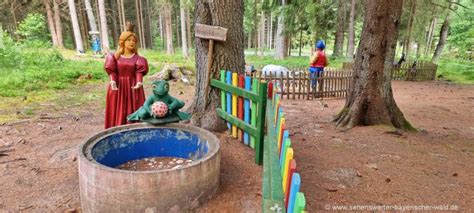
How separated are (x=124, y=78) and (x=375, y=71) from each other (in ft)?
13.9

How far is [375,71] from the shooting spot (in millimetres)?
5289

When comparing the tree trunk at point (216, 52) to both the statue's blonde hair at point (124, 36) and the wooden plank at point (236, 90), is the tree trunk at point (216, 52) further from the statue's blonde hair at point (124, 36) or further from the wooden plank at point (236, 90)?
the statue's blonde hair at point (124, 36)

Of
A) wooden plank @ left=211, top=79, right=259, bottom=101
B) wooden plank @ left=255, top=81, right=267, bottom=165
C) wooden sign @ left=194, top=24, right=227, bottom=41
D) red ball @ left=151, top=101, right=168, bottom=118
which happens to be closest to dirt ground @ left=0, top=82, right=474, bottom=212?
wooden plank @ left=255, top=81, right=267, bottom=165

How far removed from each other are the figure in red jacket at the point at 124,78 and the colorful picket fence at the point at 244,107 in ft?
4.06

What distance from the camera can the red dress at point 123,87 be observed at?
13.0 ft

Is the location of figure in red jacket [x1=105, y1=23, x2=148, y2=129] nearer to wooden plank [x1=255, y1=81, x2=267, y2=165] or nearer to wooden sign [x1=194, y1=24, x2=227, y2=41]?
wooden sign [x1=194, y1=24, x2=227, y2=41]

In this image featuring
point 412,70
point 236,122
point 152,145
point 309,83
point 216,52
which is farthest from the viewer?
point 412,70

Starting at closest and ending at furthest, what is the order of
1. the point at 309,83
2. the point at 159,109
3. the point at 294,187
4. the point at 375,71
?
the point at 294,187 < the point at 159,109 < the point at 375,71 < the point at 309,83

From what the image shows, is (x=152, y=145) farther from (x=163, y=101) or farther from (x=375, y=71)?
(x=375, y=71)

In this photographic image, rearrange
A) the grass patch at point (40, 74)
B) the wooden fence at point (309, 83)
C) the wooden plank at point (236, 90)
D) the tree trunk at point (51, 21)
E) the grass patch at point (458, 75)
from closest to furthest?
the wooden plank at point (236, 90) → the grass patch at point (40, 74) → the wooden fence at point (309, 83) → the grass patch at point (458, 75) → the tree trunk at point (51, 21)

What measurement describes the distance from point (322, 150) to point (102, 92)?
7345 mm

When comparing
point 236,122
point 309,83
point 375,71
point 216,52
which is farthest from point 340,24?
point 236,122

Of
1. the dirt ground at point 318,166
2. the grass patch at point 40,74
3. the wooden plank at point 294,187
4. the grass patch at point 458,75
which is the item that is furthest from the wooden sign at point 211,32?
the grass patch at point 458,75

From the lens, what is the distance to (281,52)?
23844 mm
